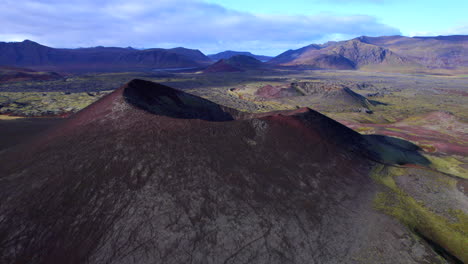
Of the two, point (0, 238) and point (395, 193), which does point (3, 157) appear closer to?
point (0, 238)

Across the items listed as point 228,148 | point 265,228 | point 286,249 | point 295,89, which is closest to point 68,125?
point 228,148

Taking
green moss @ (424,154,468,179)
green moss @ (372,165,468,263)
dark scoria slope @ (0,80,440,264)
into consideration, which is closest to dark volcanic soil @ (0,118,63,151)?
dark scoria slope @ (0,80,440,264)

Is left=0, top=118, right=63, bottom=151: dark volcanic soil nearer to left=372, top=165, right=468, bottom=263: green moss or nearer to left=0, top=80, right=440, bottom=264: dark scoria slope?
left=0, top=80, right=440, bottom=264: dark scoria slope

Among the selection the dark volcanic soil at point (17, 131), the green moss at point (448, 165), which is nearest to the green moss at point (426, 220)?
the green moss at point (448, 165)

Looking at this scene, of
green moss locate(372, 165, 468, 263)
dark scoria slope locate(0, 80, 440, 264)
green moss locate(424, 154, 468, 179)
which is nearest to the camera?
dark scoria slope locate(0, 80, 440, 264)

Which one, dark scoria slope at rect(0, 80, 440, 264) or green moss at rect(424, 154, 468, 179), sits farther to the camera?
green moss at rect(424, 154, 468, 179)

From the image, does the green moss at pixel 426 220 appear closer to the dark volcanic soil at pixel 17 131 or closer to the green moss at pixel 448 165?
Answer: the green moss at pixel 448 165
